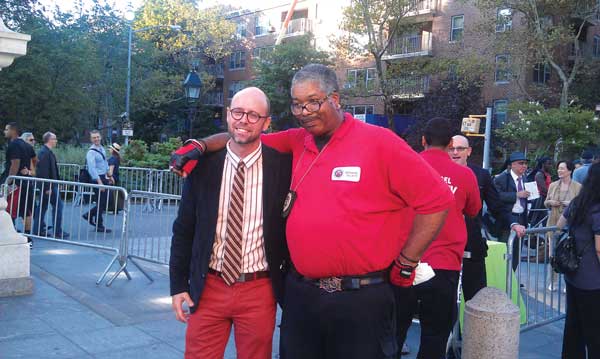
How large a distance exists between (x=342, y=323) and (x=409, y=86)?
3186 cm

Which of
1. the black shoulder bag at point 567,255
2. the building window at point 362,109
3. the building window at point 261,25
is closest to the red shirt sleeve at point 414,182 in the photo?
the black shoulder bag at point 567,255

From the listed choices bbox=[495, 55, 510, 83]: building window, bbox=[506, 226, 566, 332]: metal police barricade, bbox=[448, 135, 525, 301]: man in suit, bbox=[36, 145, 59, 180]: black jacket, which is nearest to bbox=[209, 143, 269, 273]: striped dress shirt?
bbox=[448, 135, 525, 301]: man in suit

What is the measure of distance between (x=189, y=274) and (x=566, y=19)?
28.8 meters

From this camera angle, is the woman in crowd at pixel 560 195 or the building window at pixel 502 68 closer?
the woman in crowd at pixel 560 195

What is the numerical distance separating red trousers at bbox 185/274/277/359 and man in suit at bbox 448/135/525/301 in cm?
231

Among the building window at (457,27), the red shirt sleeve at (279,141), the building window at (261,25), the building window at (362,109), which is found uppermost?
the building window at (261,25)

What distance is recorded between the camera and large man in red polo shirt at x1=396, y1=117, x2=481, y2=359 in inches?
159

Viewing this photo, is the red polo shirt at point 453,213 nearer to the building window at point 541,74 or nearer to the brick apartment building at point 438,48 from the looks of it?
the brick apartment building at point 438,48

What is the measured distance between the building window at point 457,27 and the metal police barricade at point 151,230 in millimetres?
30410

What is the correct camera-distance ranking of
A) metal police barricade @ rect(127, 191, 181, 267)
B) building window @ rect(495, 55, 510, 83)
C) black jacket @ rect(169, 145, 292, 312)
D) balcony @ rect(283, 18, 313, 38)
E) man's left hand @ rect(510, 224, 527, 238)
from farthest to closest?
1. balcony @ rect(283, 18, 313, 38)
2. building window @ rect(495, 55, 510, 83)
3. metal police barricade @ rect(127, 191, 181, 267)
4. man's left hand @ rect(510, 224, 527, 238)
5. black jacket @ rect(169, 145, 292, 312)

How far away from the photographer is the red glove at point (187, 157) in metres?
2.94

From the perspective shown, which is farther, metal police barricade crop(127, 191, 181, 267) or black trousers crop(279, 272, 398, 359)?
metal police barricade crop(127, 191, 181, 267)

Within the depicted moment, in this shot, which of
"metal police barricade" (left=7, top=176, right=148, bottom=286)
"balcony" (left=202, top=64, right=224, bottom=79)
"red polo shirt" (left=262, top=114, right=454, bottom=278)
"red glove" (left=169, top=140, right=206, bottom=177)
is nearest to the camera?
"red polo shirt" (left=262, top=114, right=454, bottom=278)

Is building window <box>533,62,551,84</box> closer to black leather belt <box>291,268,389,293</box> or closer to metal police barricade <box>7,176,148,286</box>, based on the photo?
metal police barricade <box>7,176,148,286</box>
